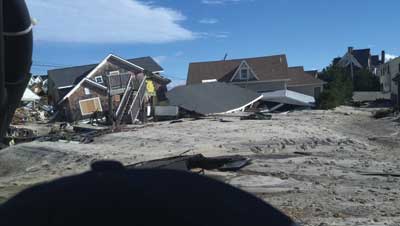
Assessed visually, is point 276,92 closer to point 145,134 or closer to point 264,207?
point 145,134

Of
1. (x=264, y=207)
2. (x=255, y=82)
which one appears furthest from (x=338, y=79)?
(x=264, y=207)

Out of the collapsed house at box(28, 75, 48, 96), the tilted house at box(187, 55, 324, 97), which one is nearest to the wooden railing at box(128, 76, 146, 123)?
the tilted house at box(187, 55, 324, 97)

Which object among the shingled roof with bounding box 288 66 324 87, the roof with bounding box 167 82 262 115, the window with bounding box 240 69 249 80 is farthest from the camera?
the shingled roof with bounding box 288 66 324 87

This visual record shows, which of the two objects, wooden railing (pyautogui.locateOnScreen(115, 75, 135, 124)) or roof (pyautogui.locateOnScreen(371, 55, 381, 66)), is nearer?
wooden railing (pyautogui.locateOnScreen(115, 75, 135, 124))

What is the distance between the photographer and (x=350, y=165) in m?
15.6

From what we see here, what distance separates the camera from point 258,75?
71750mm

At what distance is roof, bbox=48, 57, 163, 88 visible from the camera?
6312 centimetres

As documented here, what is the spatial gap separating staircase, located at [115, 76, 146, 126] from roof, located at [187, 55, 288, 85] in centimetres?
2529

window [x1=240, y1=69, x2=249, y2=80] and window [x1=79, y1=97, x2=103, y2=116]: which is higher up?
window [x1=240, y1=69, x2=249, y2=80]

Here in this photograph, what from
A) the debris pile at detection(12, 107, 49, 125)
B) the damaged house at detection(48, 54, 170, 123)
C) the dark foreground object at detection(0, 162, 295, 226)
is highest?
the damaged house at detection(48, 54, 170, 123)

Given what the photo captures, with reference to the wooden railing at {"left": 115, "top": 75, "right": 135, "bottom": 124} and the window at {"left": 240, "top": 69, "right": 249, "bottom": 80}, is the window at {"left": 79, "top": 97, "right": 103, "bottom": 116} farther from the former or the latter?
the window at {"left": 240, "top": 69, "right": 249, "bottom": 80}

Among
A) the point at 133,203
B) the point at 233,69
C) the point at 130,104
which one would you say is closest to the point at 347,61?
the point at 233,69

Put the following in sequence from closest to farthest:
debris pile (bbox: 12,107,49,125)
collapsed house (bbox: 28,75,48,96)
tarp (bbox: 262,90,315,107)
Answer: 1. debris pile (bbox: 12,107,49,125)
2. tarp (bbox: 262,90,315,107)
3. collapsed house (bbox: 28,75,48,96)

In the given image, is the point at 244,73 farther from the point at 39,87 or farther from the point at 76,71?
the point at 39,87
